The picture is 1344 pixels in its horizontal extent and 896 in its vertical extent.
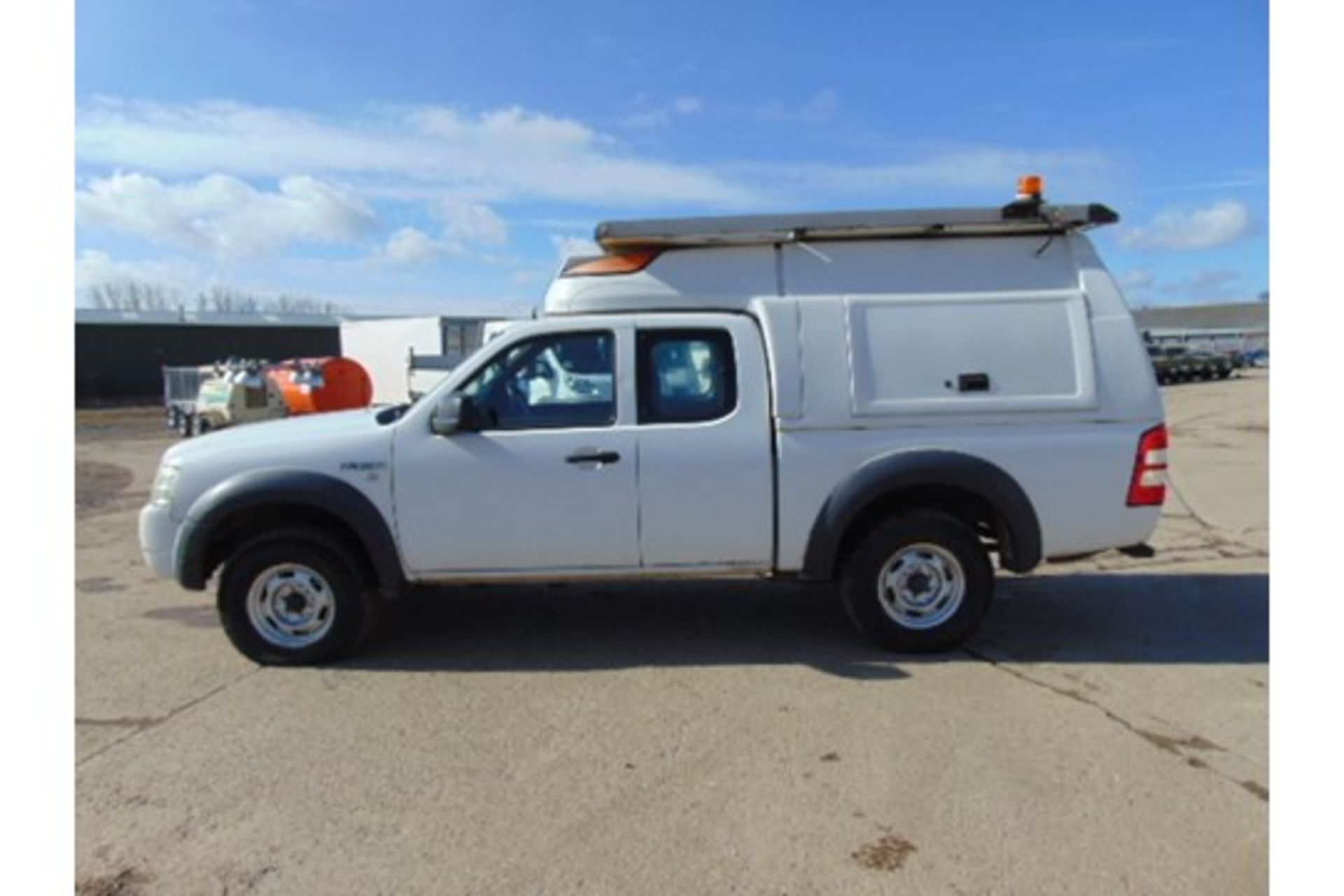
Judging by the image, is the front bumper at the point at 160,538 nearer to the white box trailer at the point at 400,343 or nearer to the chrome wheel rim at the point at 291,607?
the chrome wheel rim at the point at 291,607

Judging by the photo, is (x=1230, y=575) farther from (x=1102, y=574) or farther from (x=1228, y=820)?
(x=1228, y=820)

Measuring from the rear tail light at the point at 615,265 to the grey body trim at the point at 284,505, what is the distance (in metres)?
1.76

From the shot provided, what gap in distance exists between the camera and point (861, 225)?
480 cm

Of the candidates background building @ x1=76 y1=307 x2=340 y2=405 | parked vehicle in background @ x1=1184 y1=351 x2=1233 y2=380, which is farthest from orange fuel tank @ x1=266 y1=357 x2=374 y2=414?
Answer: parked vehicle in background @ x1=1184 y1=351 x2=1233 y2=380

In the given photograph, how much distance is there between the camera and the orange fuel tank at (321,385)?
62.4 ft

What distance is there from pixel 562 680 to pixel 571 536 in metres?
0.77

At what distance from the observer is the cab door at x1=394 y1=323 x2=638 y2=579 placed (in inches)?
185

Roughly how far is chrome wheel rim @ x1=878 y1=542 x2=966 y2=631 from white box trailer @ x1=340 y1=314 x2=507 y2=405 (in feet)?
58.3

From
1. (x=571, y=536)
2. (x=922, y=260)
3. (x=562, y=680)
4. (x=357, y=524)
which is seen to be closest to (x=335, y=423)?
(x=357, y=524)

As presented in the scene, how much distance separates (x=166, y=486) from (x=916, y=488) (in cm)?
422

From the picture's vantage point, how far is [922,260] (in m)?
4.91

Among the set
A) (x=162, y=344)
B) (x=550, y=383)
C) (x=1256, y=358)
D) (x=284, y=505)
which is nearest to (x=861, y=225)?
(x=550, y=383)

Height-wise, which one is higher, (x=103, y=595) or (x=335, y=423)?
(x=335, y=423)

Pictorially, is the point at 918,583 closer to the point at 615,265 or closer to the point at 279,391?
the point at 615,265
